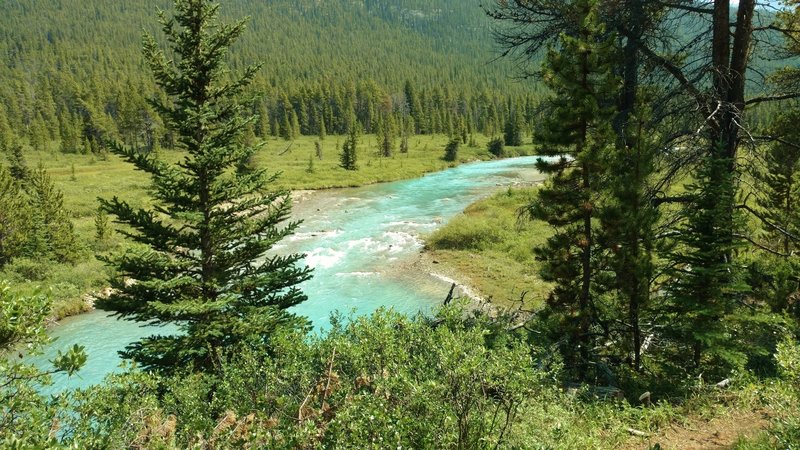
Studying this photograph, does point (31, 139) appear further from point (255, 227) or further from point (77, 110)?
point (255, 227)

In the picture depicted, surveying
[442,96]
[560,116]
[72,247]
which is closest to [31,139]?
[72,247]

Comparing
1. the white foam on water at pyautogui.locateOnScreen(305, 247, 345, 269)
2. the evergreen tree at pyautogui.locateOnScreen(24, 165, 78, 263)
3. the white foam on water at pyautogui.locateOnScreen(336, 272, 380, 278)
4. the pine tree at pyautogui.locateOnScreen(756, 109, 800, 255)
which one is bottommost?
the white foam on water at pyautogui.locateOnScreen(336, 272, 380, 278)

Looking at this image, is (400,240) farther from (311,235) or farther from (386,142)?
(386,142)

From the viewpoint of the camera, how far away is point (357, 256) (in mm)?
33281

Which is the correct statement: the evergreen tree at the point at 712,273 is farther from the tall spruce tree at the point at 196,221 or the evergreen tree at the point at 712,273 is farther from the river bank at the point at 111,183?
the river bank at the point at 111,183

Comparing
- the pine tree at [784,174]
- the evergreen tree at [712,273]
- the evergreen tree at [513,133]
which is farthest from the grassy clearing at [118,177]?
the pine tree at [784,174]

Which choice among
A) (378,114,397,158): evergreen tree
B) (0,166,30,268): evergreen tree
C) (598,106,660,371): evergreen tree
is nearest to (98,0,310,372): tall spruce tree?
(598,106,660,371): evergreen tree

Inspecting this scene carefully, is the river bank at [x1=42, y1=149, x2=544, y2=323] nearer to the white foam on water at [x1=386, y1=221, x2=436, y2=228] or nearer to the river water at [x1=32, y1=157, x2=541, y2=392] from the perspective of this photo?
the river water at [x1=32, y1=157, x2=541, y2=392]

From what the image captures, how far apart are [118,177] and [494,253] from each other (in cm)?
5973

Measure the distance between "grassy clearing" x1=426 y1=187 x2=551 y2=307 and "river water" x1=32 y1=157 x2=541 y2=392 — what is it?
2.14 metres

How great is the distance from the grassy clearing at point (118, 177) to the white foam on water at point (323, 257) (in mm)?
11917

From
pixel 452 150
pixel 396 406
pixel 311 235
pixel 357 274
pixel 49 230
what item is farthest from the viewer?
pixel 452 150

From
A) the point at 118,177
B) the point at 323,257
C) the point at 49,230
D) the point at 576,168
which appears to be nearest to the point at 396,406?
the point at 576,168

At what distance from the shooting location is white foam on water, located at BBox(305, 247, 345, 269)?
31652mm
